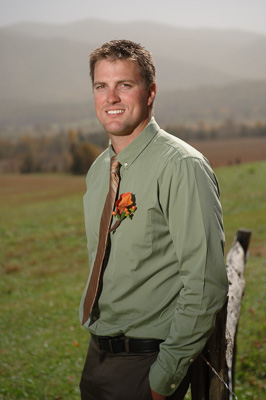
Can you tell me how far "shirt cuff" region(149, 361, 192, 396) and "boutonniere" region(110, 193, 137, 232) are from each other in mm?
655

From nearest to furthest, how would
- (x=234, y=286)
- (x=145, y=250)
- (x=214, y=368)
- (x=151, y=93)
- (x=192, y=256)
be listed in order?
(x=192, y=256) < (x=145, y=250) < (x=151, y=93) < (x=214, y=368) < (x=234, y=286)

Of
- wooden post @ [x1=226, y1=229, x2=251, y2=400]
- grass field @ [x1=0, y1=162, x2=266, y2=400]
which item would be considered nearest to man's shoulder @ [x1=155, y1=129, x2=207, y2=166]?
wooden post @ [x1=226, y1=229, x2=251, y2=400]

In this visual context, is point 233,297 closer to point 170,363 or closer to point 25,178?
point 170,363

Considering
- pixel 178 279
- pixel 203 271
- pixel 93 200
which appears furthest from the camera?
pixel 93 200

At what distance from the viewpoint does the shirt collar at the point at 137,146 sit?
7.08 feet

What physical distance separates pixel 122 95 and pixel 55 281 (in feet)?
29.6

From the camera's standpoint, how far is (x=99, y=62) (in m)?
2.19

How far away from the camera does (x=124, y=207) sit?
2076mm

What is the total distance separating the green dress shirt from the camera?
1897 mm

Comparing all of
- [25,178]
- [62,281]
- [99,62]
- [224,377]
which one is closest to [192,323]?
[224,377]

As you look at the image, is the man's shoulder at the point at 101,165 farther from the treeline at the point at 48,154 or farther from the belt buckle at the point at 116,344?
the treeline at the point at 48,154

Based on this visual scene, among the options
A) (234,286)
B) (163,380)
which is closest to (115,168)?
(163,380)

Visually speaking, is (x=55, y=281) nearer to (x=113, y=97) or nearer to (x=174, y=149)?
(x=113, y=97)

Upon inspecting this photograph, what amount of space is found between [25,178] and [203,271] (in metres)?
22.3
